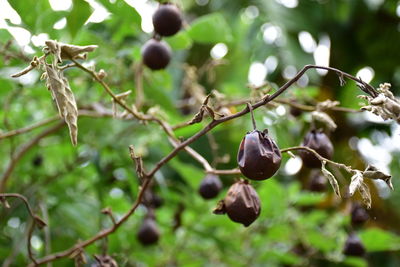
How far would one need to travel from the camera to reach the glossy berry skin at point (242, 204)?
95 centimetres

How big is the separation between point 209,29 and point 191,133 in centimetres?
34

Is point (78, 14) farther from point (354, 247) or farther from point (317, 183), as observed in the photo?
point (354, 247)

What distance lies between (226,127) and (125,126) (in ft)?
1.25

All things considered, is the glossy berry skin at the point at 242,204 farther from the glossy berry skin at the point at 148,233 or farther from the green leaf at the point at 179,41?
the green leaf at the point at 179,41

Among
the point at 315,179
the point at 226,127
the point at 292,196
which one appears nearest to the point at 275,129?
the point at 315,179

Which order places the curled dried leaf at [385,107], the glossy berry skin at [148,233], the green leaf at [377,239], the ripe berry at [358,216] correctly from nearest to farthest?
the curled dried leaf at [385,107] → the ripe berry at [358,216] → the glossy berry skin at [148,233] → the green leaf at [377,239]

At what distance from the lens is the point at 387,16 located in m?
3.16

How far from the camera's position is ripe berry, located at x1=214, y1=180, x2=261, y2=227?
947mm

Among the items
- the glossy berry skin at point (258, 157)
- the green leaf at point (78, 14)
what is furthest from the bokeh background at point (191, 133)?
the glossy berry skin at point (258, 157)

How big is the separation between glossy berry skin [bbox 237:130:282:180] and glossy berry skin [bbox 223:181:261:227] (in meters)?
Result: 0.15

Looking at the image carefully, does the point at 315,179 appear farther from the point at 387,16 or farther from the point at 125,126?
the point at 387,16

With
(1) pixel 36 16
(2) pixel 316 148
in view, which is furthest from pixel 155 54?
(2) pixel 316 148

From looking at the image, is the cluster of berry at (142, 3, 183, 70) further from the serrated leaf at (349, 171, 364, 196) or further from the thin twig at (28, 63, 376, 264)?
the serrated leaf at (349, 171, 364, 196)

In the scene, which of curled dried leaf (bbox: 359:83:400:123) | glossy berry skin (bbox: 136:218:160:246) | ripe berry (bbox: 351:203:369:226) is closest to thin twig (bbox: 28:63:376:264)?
curled dried leaf (bbox: 359:83:400:123)
